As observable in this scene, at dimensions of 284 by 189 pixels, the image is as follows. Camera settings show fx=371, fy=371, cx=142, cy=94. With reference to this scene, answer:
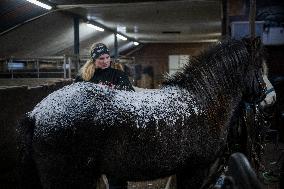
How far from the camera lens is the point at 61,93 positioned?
117 inches

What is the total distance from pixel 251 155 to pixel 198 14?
957 centimetres

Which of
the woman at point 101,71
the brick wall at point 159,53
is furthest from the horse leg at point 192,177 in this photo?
the brick wall at point 159,53

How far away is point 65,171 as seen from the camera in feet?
9.27

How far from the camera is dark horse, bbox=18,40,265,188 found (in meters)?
2.82

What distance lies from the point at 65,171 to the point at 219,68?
1627mm

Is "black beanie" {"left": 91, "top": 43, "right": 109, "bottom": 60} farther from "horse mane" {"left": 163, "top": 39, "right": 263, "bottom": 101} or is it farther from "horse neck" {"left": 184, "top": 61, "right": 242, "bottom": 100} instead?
"horse neck" {"left": 184, "top": 61, "right": 242, "bottom": 100}

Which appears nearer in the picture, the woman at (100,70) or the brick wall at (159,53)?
the woman at (100,70)

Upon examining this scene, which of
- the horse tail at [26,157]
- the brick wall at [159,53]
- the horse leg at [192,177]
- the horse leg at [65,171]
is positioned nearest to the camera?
the horse leg at [65,171]

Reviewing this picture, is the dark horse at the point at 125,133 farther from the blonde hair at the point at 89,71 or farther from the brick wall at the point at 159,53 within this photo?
the brick wall at the point at 159,53

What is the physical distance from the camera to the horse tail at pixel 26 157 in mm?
2973

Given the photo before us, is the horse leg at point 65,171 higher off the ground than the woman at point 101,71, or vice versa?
the woman at point 101,71

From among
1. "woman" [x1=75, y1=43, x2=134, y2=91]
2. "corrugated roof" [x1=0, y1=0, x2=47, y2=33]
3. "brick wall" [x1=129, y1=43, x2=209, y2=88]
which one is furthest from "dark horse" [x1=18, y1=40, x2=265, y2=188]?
"brick wall" [x1=129, y1=43, x2=209, y2=88]

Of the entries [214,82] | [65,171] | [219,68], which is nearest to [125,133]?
[65,171]

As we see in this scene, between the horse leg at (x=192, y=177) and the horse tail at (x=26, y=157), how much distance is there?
1227mm
